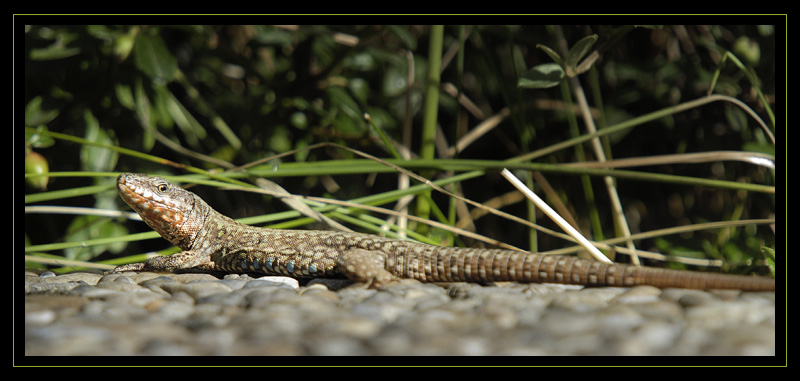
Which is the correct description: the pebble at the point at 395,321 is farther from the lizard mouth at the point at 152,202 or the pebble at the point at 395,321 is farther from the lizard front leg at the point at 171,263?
the lizard mouth at the point at 152,202

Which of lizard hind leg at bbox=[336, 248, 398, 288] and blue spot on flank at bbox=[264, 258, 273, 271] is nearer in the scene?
lizard hind leg at bbox=[336, 248, 398, 288]

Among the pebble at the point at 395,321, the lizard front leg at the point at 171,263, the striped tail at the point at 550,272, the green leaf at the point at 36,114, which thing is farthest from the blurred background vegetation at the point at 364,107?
→ the pebble at the point at 395,321

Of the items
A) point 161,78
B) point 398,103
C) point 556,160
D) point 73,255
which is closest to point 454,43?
point 398,103

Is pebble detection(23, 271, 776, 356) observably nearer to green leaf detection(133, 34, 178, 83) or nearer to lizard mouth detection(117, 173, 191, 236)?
lizard mouth detection(117, 173, 191, 236)

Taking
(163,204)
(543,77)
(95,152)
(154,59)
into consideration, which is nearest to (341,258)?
(163,204)

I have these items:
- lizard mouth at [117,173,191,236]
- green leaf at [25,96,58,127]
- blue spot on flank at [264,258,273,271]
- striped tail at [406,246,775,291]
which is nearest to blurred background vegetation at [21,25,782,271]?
green leaf at [25,96,58,127]

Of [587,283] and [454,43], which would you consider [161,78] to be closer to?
[454,43]

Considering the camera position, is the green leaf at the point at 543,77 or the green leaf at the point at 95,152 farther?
the green leaf at the point at 95,152

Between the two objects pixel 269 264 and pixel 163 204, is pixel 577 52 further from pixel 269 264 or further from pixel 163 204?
pixel 163 204
